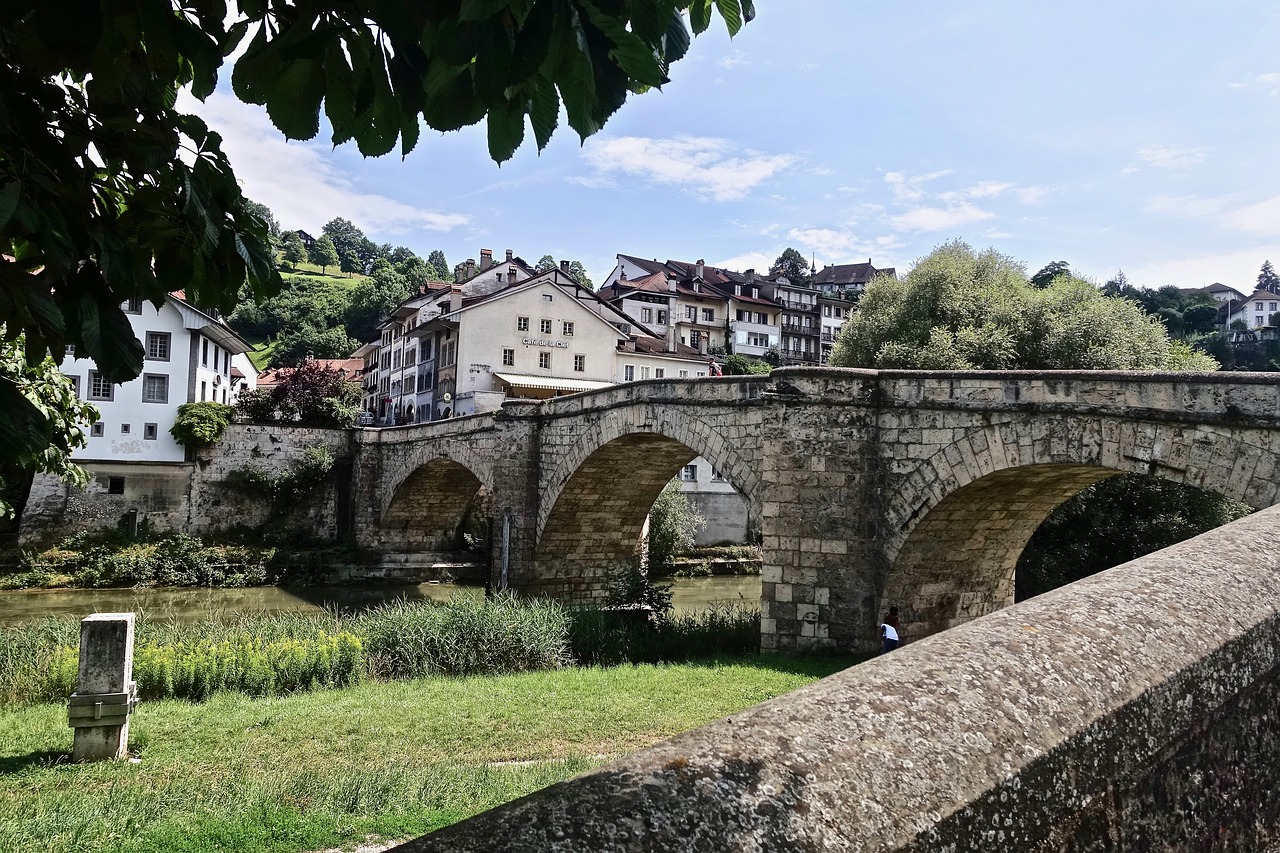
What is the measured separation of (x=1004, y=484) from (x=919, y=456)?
127 cm

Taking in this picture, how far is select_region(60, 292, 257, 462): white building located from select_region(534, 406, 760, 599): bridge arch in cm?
1589

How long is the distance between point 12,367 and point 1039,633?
8.34 metres

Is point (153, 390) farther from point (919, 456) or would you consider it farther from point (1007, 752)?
point (1007, 752)

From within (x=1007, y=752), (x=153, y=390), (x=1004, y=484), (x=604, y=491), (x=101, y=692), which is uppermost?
(x=153, y=390)

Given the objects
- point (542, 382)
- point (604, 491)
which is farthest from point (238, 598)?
point (542, 382)

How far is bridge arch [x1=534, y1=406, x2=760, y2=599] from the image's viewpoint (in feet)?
62.0

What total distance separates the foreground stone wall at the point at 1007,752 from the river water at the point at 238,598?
831 inches

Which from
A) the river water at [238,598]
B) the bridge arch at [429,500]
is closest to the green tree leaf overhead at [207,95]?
the river water at [238,598]

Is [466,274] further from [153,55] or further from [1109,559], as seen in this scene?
[153,55]

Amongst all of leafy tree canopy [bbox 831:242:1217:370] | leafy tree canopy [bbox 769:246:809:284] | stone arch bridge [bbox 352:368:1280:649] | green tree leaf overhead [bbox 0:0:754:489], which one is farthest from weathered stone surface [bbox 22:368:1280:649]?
leafy tree canopy [bbox 769:246:809:284]

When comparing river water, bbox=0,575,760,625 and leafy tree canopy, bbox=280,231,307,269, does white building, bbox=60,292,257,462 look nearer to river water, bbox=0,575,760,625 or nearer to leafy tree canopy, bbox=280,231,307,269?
river water, bbox=0,575,760,625

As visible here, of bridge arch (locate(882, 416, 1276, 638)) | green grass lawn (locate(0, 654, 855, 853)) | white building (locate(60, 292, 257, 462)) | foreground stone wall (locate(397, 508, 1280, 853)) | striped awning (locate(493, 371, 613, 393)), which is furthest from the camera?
striped awning (locate(493, 371, 613, 393))

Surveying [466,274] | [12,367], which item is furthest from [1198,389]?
[466,274]

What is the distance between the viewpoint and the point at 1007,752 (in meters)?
1.46
